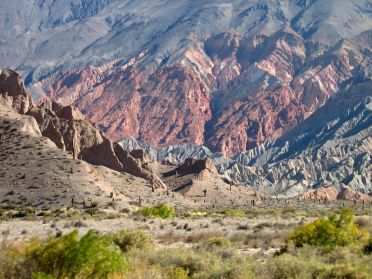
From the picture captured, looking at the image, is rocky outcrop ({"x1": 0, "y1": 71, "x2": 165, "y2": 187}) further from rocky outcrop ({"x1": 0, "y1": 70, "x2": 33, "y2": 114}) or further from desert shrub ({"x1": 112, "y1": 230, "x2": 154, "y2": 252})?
desert shrub ({"x1": 112, "y1": 230, "x2": 154, "y2": 252})

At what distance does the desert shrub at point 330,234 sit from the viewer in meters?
21.3

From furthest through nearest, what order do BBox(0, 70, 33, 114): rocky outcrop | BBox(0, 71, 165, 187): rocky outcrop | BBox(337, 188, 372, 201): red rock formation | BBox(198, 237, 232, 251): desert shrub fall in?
BBox(337, 188, 372, 201): red rock formation, BBox(0, 70, 33, 114): rocky outcrop, BBox(0, 71, 165, 187): rocky outcrop, BBox(198, 237, 232, 251): desert shrub

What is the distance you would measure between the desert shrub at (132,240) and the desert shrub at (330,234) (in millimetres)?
5350

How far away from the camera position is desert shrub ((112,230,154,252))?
71.1 ft

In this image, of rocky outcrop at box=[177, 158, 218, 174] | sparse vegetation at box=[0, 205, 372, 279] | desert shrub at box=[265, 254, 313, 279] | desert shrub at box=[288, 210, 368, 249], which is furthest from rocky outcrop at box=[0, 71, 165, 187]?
desert shrub at box=[265, 254, 313, 279]

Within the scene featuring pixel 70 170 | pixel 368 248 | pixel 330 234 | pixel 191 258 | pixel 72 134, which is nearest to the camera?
pixel 191 258

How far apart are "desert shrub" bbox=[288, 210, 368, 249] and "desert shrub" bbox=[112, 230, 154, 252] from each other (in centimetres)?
535

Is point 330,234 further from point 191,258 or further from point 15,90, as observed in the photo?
point 15,90

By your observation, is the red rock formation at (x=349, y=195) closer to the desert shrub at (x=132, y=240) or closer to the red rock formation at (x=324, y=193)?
the red rock formation at (x=324, y=193)

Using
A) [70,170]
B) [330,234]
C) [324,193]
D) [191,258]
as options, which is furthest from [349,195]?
[191,258]

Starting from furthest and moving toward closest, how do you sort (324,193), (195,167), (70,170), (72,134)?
(324,193) < (195,167) < (72,134) < (70,170)

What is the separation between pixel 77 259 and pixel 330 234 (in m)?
11.2

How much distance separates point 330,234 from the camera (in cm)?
2155

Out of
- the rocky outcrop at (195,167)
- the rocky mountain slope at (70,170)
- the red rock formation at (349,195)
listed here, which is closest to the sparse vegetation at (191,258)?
the rocky mountain slope at (70,170)
